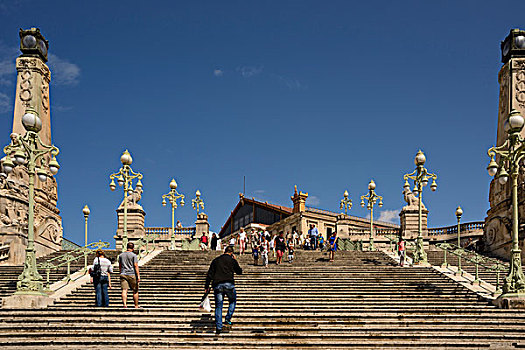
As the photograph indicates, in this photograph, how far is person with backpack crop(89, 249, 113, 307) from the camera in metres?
15.2

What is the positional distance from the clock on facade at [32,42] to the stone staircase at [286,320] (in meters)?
21.3

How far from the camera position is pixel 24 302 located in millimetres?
15727

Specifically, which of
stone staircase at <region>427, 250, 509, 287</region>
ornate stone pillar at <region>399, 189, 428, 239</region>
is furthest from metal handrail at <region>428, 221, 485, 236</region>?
stone staircase at <region>427, 250, 509, 287</region>

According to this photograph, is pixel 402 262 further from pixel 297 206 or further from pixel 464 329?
pixel 297 206

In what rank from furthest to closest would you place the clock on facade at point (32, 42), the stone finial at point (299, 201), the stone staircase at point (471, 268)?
the stone finial at point (299, 201), the clock on facade at point (32, 42), the stone staircase at point (471, 268)

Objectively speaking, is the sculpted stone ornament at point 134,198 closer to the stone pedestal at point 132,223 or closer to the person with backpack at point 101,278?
the stone pedestal at point 132,223

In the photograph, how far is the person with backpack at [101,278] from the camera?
15.2 meters

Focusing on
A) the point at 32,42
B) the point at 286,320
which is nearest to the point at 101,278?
the point at 286,320

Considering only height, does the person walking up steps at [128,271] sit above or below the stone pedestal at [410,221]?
A: below

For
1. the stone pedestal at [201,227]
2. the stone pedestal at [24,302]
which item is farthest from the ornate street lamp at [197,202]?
the stone pedestal at [24,302]

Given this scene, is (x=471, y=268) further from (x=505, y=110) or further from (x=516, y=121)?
(x=505, y=110)

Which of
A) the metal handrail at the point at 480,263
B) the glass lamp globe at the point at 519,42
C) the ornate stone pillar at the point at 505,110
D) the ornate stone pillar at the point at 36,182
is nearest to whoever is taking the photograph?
the metal handrail at the point at 480,263

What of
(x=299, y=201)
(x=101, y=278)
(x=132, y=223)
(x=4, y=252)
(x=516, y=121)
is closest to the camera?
(x=101, y=278)

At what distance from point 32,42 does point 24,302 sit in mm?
23243
